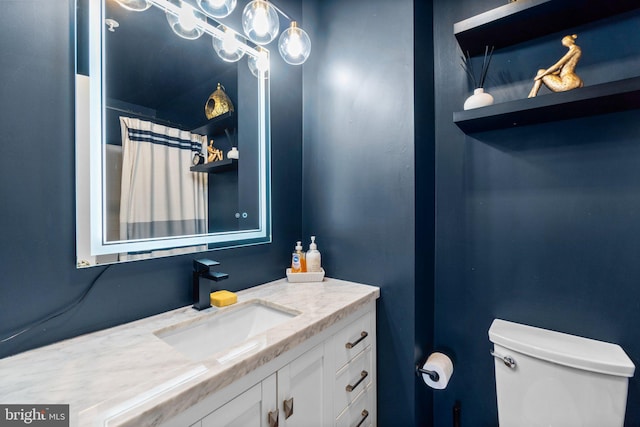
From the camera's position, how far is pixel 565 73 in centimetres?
106

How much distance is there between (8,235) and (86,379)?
459 millimetres

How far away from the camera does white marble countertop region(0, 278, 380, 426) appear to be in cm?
53

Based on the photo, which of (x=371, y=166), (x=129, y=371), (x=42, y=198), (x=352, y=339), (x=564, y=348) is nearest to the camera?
(x=129, y=371)

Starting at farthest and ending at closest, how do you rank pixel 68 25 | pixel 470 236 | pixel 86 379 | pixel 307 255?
pixel 307 255 → pixel 470 236 → pixel 68 25 → pixel 86 379

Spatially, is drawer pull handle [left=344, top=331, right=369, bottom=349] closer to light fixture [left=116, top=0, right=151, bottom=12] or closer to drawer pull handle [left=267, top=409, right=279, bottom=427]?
drawer pull handle [left=267, top=409, right=279, bottom=427]

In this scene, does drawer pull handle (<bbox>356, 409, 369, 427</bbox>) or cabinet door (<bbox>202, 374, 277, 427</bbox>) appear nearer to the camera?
cabinet door (<bbox>202, 374, 277, 427</bbox>)

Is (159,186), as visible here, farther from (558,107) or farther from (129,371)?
(558,107)

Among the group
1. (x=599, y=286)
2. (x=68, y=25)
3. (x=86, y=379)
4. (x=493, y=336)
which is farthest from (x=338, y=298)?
(x=68, y=25)

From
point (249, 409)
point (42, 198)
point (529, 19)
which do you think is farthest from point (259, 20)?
point (249, 409)

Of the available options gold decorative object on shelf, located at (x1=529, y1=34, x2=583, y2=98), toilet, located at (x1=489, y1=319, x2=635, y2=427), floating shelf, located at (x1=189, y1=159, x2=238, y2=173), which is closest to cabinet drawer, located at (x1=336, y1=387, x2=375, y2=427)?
toilet, located at (x1=489, y1=319, x2=635, y2=427)

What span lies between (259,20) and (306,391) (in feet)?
4.65

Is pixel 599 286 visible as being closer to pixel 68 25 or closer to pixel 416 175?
pixel 416 175

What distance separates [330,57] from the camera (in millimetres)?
1563

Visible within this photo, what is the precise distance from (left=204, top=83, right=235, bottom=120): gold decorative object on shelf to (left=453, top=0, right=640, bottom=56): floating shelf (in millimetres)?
1096
